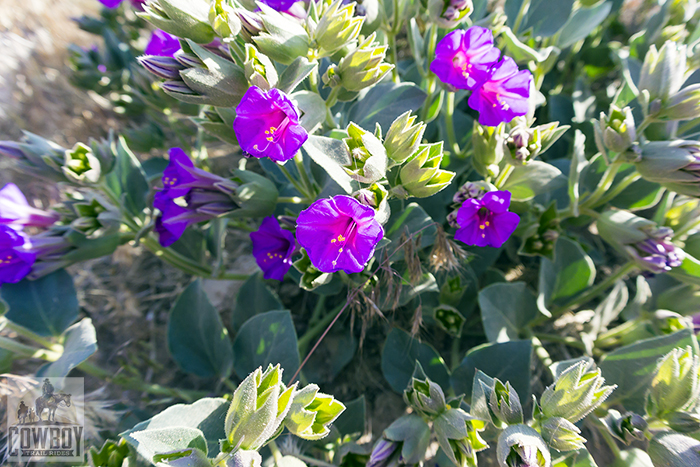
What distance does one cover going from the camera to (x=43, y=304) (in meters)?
2.02

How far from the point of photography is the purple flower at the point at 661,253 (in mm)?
1685

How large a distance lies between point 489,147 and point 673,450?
113 centimetres

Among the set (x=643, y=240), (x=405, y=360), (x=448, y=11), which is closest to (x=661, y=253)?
(x=643, y=240)

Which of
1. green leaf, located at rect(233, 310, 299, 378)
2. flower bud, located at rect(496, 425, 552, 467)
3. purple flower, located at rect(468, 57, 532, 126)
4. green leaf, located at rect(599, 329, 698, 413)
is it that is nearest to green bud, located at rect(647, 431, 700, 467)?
green leaf, located at rect(599, 329, 698, 413)

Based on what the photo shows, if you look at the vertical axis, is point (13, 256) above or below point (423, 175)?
below

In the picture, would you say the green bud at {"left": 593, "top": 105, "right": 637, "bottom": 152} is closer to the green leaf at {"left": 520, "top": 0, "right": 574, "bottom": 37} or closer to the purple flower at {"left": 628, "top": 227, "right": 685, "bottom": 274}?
the purple flower at {"left": 628, "top": 227, "right": 685, "bottom": 274}

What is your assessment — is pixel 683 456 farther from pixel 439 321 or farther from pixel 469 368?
pixel 439 321

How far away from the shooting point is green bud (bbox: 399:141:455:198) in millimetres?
1400

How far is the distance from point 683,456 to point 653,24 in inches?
82.5

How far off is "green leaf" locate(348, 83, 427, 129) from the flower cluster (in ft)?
0.51

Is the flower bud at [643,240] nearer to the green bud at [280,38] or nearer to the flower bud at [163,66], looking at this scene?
the green bud at [280,38]

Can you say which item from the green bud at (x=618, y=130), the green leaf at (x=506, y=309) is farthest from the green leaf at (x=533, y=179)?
the green leaf at (x=506, y=309)

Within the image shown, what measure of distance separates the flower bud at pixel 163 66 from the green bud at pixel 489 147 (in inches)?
42.5

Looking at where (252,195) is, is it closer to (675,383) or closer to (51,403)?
(51,403)
